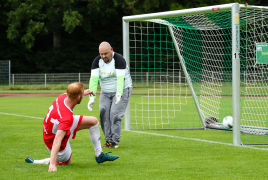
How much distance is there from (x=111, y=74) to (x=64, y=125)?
7.62 feet

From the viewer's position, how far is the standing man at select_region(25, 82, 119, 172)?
528 centimetres

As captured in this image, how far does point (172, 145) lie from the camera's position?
7703 millimetres

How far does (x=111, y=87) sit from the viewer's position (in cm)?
755

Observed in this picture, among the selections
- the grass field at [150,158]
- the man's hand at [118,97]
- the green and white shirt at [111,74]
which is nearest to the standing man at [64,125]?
the grass field at [150,158]

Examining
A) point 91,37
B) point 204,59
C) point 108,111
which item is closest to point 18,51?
point 91,37

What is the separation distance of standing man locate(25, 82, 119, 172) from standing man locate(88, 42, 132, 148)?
1626mm

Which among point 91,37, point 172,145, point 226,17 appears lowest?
point 172,145

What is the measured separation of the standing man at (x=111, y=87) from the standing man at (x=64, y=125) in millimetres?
1626

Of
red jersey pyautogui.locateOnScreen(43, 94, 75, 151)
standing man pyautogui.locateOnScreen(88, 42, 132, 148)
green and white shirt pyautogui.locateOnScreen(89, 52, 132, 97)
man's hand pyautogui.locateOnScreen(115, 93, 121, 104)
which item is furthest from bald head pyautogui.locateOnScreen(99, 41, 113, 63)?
red jersey pyautogui.locateOnScreen(43, 94, 75, 151)

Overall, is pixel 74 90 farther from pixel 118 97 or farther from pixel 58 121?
pixel 118 97

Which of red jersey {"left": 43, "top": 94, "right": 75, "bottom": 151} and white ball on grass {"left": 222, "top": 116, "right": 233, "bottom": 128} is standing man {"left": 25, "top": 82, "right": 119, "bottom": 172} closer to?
red jersey {"left": 43, "top": 94, "right": 75, "bottom": 151}

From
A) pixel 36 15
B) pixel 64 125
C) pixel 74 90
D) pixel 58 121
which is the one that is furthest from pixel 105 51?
pixel 36 15

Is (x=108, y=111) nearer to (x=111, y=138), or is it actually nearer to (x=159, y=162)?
(x=111, y=138)

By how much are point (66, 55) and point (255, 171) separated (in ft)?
119
